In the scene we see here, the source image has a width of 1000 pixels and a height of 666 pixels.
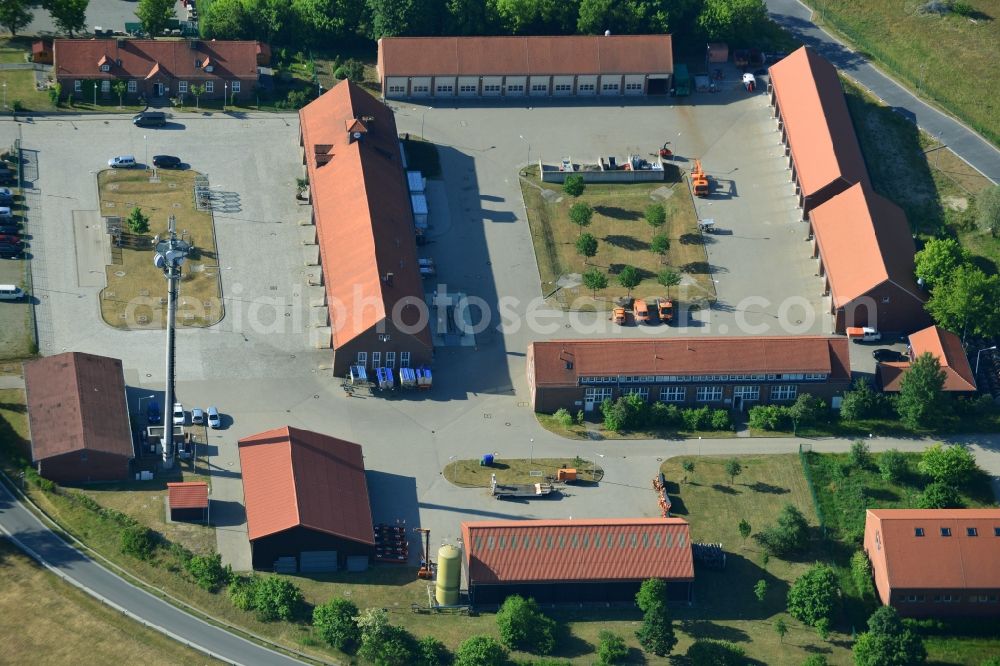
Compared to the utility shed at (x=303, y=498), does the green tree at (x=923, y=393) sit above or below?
above

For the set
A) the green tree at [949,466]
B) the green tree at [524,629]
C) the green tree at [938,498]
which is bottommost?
the green tree at [524,629]

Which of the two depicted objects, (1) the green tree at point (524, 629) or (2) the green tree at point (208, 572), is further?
(2) the green tree at point (208, 572)

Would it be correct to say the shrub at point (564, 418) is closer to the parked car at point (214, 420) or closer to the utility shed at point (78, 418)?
the parked car at point (214, 420)

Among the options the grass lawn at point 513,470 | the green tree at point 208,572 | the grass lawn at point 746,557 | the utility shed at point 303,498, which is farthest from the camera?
the grass lawn at point 513,470

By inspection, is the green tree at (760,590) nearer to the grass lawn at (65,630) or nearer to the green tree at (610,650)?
the green tree at (610,650)

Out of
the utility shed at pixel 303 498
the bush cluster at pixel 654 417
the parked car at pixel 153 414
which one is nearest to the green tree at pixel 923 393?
the bush cluster at pixel 654 417

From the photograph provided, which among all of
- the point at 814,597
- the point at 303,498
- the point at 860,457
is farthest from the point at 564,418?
the point at 814,597

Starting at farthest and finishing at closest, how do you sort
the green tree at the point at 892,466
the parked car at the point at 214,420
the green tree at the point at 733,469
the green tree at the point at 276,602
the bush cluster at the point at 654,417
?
the bush cluster at the point at 654,417
the parked car at the point at 214,420
the green tree at the point at 892,466
the green tree at the point at 733,469
the green tree at the point at 276,602

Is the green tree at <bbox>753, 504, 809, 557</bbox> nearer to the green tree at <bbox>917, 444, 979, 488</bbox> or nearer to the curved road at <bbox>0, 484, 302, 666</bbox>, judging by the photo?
the green tree at <bbox>917, 444, 979, 488</bbox>
